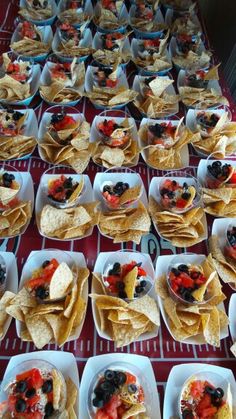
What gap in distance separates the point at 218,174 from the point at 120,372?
1.16 metres

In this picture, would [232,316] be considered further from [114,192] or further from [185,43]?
[185,43]

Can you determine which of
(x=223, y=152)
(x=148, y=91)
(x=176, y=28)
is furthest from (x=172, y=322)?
(x=176, y=28)

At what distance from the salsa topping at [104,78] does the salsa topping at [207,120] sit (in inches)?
24.5

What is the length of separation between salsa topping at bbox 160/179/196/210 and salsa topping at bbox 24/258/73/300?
63cm

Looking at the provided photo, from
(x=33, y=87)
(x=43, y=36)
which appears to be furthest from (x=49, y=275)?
(x=43, y=36)

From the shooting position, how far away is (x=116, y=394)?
4.27 feet

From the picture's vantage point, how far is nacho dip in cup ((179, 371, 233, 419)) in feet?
4.23

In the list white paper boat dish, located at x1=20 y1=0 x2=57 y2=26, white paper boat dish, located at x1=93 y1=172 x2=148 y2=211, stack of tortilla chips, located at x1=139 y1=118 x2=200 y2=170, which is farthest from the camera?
white paper boat dish, located at x1=20 y1=0 x2=57 y2=26

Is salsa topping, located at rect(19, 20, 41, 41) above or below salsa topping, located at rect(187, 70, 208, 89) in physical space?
below

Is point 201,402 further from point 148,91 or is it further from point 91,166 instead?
point 148,91

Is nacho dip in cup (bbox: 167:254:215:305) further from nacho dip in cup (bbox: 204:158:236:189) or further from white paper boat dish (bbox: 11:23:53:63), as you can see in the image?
white paper boat dish (bbox: 11:23:53:63)

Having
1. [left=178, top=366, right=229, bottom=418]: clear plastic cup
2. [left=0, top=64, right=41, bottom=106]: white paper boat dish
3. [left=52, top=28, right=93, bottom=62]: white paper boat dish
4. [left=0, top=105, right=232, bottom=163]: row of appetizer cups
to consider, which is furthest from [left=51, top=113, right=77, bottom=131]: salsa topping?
[left=178, top=366, right=229, bottom=418]: clear plastic cup

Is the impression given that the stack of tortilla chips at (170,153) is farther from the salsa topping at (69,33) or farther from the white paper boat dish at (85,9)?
the white paper boat dish at (85,9)

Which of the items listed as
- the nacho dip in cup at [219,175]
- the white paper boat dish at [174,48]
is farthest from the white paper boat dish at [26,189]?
the white paper boat dish at [174,48]
